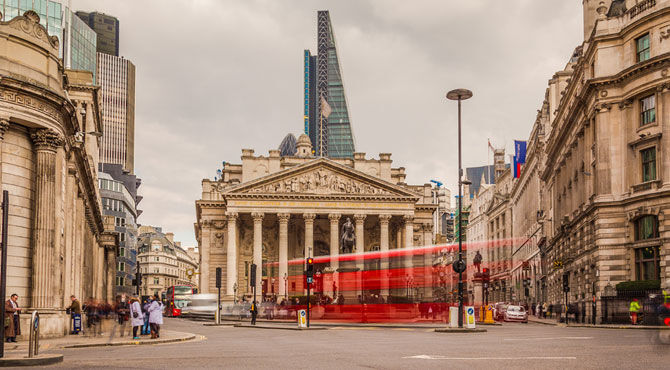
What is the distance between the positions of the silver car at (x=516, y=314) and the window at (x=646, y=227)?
47.3 ft

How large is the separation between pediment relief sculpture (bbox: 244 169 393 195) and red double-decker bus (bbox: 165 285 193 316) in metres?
14.8

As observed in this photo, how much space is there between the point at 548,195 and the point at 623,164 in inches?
1184

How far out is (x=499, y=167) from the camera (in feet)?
476

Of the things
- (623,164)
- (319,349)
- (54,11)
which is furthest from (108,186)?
(319,349)

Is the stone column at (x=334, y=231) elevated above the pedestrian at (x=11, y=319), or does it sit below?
above

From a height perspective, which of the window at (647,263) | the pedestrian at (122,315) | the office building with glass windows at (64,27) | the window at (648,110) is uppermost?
the office building with glass windows at (64,27)

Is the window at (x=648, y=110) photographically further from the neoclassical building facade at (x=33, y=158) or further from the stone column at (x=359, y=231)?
the stone column at (x=359, y=231)

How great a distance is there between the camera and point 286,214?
95250 millimetres

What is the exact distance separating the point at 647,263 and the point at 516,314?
15.7 meters

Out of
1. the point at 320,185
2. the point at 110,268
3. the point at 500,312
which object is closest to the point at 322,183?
Result: the point at 320,185

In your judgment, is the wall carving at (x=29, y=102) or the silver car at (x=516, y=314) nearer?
the wall carving at (x=29, y=102)

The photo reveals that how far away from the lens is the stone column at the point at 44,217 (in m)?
29.1

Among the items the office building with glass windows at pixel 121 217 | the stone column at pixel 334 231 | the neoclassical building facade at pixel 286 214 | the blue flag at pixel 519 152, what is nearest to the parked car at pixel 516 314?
the neoclassical building facade at pixel 286 214

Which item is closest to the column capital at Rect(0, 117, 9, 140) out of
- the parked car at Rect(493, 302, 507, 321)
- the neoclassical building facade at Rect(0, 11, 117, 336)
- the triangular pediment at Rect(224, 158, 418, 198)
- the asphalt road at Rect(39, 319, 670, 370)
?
the neoclassical building facade at Rect(0, 11, 117, 336)
